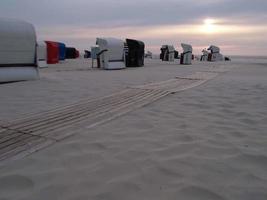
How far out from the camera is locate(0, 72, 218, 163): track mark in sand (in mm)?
3864

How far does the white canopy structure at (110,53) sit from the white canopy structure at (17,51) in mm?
7132

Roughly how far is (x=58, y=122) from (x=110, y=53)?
44.4ft

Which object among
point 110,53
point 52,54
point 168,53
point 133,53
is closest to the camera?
point 110,53

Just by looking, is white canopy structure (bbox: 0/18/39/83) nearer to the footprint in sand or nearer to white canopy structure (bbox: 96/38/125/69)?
white canopy structure (bbox: 96/38/125/69)

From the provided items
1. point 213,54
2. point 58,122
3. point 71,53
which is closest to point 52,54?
point 71,53

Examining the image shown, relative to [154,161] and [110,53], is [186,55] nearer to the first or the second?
[110,53]

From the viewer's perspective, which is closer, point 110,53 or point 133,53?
point 110,53

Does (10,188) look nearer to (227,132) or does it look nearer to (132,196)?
(132,196)

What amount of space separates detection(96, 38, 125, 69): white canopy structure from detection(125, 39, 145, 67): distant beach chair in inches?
61.1

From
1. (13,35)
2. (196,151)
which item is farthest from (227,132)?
(13,35)

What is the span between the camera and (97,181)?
2928 mm

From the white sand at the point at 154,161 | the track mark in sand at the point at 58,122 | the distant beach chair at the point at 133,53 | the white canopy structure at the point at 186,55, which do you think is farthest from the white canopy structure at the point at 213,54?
the white sand at the point at 154,161

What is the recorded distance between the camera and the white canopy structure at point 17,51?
1026 cm

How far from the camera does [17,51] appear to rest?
10.7m
